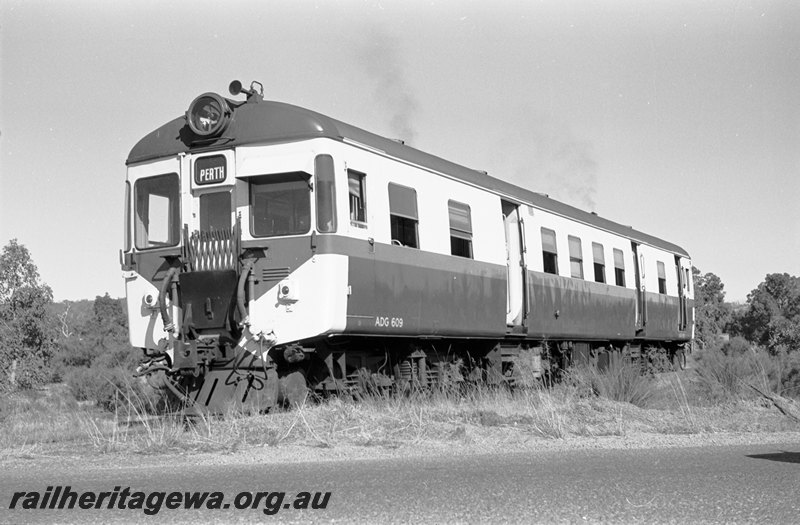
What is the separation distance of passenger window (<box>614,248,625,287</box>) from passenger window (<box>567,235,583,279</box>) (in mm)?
2385

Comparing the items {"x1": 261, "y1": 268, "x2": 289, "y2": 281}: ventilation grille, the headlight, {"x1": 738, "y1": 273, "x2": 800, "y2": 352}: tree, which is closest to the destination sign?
the headlight

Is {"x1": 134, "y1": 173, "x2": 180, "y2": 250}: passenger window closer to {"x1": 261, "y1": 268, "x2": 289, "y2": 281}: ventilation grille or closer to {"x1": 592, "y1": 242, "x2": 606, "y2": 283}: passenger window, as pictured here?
{"x1": 261, "y1": 268, "x2": 289, "y2": 281}: ventilation grille

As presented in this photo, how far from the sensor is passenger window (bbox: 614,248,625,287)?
20.8 meters

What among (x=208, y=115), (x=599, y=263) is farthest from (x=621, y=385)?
(x=208, y=115)

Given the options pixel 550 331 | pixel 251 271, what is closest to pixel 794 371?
pixel 550 331

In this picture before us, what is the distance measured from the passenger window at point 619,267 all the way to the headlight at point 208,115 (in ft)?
39.1

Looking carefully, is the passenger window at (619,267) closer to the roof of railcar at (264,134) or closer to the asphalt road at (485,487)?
the roof of railcar at (264,134)

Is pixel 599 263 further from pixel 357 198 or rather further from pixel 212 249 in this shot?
pixel 212 249

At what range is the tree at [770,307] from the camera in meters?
47.2

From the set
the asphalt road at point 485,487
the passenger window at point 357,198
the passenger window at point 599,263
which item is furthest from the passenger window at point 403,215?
the passenger window at point 599,263

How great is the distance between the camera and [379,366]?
12617 mm

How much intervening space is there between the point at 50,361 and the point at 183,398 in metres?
16.8

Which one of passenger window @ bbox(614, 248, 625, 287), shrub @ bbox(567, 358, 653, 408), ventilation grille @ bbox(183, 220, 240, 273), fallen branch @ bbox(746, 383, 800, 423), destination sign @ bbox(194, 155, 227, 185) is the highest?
destination sign @ bbox(194, 155, 227, 185)

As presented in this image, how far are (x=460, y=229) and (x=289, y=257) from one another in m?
3.92
